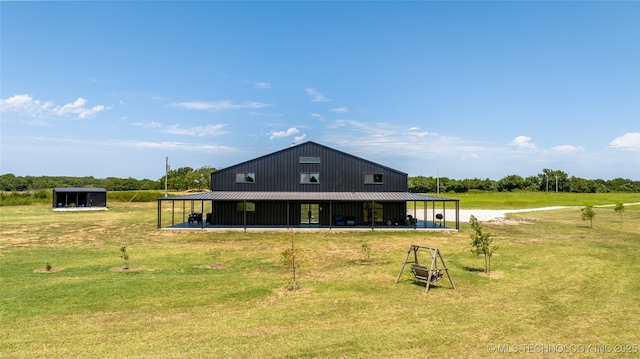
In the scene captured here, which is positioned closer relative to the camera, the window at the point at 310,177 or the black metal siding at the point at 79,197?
the window at the point at 310,177

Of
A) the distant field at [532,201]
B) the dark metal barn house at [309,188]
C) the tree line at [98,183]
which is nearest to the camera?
the dark metal barn house at [309,188]

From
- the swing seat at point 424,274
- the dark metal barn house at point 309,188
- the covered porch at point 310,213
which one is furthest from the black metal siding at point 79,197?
the swing seat at point 424,274

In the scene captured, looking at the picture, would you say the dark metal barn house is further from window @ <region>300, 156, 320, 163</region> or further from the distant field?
the distant field

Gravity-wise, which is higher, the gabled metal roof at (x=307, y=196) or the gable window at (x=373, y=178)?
the gable window at (x=373, y=178)

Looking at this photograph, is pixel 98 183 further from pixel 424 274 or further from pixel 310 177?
pixel 424 274

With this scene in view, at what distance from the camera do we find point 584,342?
24.9 ft

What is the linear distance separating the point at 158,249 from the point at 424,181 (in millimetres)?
94346

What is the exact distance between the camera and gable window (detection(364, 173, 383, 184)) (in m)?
30.9

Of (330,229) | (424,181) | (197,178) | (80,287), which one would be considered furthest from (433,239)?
(197,178)

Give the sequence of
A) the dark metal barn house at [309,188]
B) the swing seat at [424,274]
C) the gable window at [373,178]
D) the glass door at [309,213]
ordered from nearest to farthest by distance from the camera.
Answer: the swing seat at [424,274], the dark metal barn house at [309,188], the glass door at [309,213], the gable window at [373,178]

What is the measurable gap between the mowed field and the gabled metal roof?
795 centimetres

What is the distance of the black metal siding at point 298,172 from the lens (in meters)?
30.4

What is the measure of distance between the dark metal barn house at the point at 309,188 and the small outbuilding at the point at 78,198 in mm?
24357

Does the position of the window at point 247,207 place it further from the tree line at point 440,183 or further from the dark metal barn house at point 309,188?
the tree line at point 440,183
